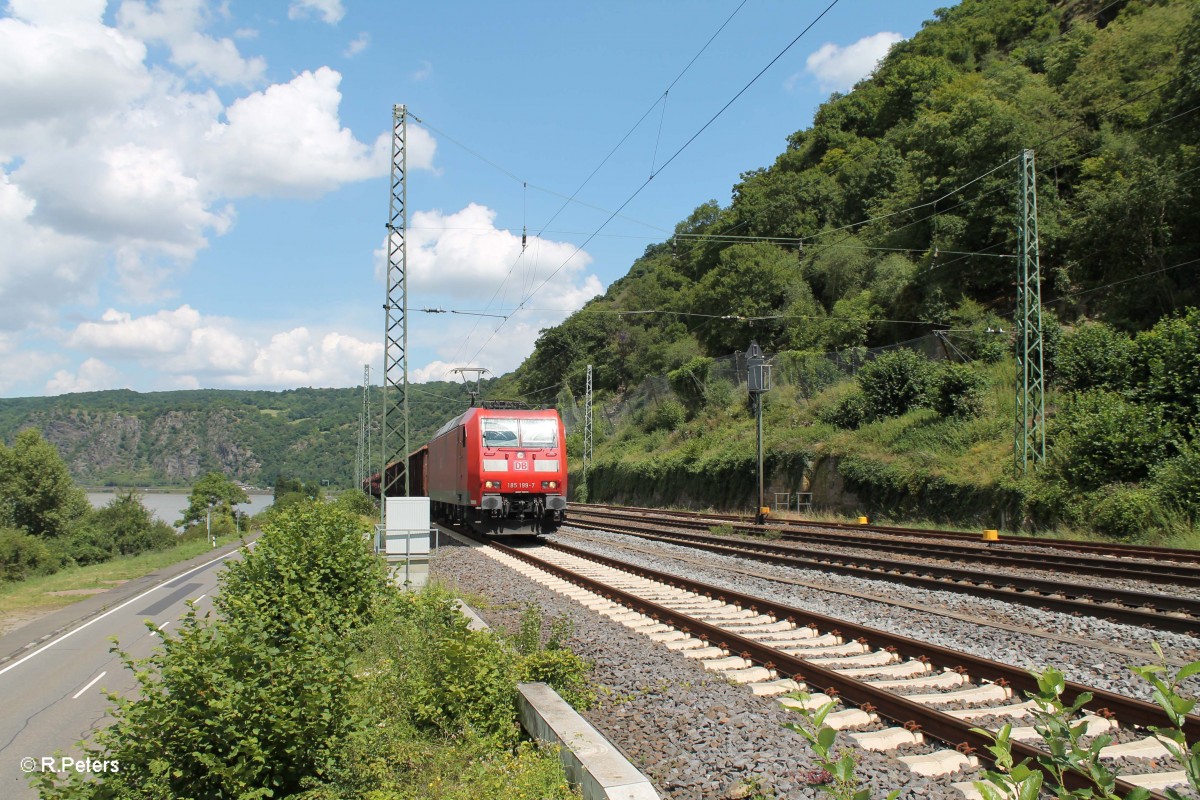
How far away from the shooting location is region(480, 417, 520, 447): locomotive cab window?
69.6 feet

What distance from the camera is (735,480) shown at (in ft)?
116

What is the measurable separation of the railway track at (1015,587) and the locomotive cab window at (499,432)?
5968 millimetres

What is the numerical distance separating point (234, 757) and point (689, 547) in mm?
15436

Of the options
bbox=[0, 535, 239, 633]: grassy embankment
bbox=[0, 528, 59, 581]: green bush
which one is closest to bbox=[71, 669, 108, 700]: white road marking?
bbox=[0, 535, 239, 633]: grassy embankment

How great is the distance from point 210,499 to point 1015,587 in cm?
12117

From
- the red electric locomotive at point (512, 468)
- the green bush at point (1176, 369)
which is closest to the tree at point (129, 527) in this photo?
the red electric locomotive at point (512, 468)

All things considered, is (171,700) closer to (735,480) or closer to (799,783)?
(799,783)

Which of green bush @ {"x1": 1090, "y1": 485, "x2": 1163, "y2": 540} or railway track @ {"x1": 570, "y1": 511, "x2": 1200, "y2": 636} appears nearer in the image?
railway track @ {"x1": 570, "y1": 511, "x2": 1200, "y2": 636}

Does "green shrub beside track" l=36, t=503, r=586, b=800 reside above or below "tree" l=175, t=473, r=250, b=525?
above

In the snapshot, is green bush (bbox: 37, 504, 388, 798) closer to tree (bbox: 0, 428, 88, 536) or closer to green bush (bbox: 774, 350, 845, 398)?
green bush (bbox: 774, 350, 845, 398)

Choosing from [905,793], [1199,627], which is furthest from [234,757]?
[1199,627]

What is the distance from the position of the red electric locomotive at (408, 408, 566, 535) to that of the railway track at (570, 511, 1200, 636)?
5.10 meters

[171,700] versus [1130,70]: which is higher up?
[1130,70]

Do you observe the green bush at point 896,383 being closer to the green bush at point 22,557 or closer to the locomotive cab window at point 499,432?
the locomotive cab window at point 499,432
